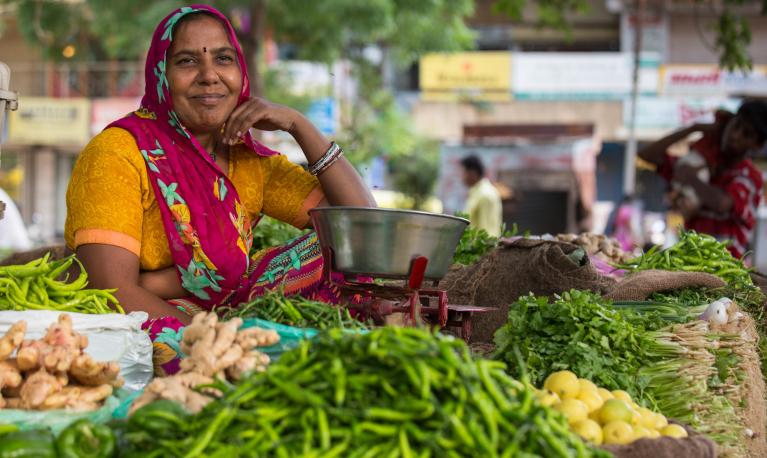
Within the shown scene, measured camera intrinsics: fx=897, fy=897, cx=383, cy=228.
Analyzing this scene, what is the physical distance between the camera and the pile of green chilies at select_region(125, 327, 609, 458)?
1.85m

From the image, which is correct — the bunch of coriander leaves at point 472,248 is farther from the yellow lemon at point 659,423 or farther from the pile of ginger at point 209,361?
the pile of ginger at point 209,361

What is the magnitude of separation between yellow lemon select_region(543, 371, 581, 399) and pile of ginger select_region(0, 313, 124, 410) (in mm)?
1215

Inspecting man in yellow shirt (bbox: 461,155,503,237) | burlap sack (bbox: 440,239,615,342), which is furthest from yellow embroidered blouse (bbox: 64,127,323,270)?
man in yellow shirt (bbox: 461,155,503,237)

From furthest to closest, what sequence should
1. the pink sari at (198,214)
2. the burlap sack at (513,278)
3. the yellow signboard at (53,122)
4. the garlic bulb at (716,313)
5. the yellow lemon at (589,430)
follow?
the yellow signboard at (53,122) → the burlap sack at (513,278) → the garlic bulb at (716,313) → the pink sari at (198,214) → the yellow lemon at (589,430)

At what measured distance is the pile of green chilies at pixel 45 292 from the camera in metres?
2.69

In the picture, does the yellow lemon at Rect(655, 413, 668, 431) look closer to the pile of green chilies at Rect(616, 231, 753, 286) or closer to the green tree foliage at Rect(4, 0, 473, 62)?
the pile of green chilies at Rect(616, 231, 753, 286)

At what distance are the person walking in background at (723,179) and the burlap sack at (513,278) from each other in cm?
207

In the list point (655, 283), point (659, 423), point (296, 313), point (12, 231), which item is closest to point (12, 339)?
point (296, 313)

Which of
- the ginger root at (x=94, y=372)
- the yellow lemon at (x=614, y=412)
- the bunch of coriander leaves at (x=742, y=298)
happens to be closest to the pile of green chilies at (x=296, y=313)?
the ginger root at (x=94, y=372)

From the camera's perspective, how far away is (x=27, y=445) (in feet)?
6.25

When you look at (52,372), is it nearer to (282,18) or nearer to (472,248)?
(472,248)

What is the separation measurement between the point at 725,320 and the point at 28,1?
1051cm

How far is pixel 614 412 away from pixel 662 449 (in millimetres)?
192

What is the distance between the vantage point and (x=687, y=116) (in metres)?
21.5
